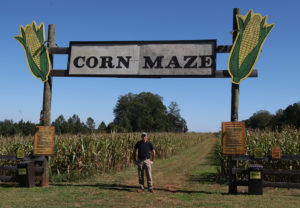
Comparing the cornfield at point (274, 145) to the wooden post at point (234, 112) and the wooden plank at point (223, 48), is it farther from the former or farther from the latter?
the wooden plank at point (223, 48)

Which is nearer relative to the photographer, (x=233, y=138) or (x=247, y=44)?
(x=233, y=138)

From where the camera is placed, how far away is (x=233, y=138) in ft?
30.4

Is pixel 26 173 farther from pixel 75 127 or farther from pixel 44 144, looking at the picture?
pixel 75 127

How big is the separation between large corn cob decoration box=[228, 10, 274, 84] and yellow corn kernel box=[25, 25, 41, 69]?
6.78 m

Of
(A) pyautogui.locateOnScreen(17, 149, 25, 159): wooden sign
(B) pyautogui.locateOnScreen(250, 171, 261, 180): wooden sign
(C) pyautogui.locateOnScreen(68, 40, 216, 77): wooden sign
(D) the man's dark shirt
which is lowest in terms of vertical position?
(B) pyautogui.locateOnScreen(250, 171, 261, 180): wooden sign

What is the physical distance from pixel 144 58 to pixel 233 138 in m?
4.00

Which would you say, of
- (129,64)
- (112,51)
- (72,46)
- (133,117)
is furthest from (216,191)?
(133,117)

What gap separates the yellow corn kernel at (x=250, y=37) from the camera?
9.27m

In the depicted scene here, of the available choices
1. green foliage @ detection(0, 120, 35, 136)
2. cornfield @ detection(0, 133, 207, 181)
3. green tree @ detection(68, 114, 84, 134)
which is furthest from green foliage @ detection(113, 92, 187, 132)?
cornfield @ detection(0, 133, 207, 181)

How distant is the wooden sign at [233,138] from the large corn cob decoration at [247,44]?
140 centimetres

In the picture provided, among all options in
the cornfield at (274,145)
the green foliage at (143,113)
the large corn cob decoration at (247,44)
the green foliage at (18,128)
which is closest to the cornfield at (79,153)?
the cornfield at (274,145)

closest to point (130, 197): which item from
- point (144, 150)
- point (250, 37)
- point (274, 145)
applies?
point (144, 150)

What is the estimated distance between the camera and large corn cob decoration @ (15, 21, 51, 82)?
10727 millimetres

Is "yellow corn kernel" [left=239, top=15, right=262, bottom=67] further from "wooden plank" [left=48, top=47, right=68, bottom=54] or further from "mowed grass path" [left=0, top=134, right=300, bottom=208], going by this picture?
"wooden plank" [left=48, top=47, right=68, bottom=54]
